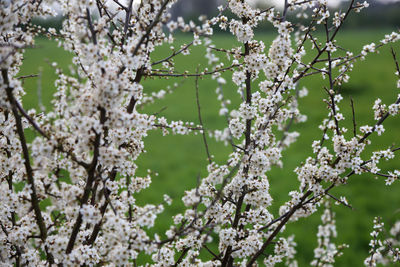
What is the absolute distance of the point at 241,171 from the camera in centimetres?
279

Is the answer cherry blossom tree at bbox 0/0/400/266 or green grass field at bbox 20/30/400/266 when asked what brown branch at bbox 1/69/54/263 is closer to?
cherry blossom tree at bbox 0/0/400/266

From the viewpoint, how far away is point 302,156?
10742 millimetres

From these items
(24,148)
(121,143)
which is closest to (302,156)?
(121,143)

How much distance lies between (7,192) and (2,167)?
0.20 metres

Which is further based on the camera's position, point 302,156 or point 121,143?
point 302,156

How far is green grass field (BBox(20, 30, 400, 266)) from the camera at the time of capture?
23.3 ft

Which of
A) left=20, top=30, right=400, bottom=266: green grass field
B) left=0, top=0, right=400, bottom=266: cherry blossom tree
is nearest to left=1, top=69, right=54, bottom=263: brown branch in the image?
left=0, top=0, right=400, bottom=266: cherry blossom tree

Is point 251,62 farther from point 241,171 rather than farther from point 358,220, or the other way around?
point 358,220

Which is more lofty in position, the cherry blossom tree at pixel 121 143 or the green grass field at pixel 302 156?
the green grass field at pixel 302 156

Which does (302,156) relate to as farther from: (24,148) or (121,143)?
(24,148)

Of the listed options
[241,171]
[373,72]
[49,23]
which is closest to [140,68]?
[241,171]

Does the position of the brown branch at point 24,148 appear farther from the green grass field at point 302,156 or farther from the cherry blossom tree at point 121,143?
the green grass field at point 302,156

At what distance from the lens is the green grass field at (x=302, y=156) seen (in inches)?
280

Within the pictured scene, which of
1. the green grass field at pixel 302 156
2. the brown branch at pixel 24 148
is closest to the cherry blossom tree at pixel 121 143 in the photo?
the brown branch at pixel 24 148
